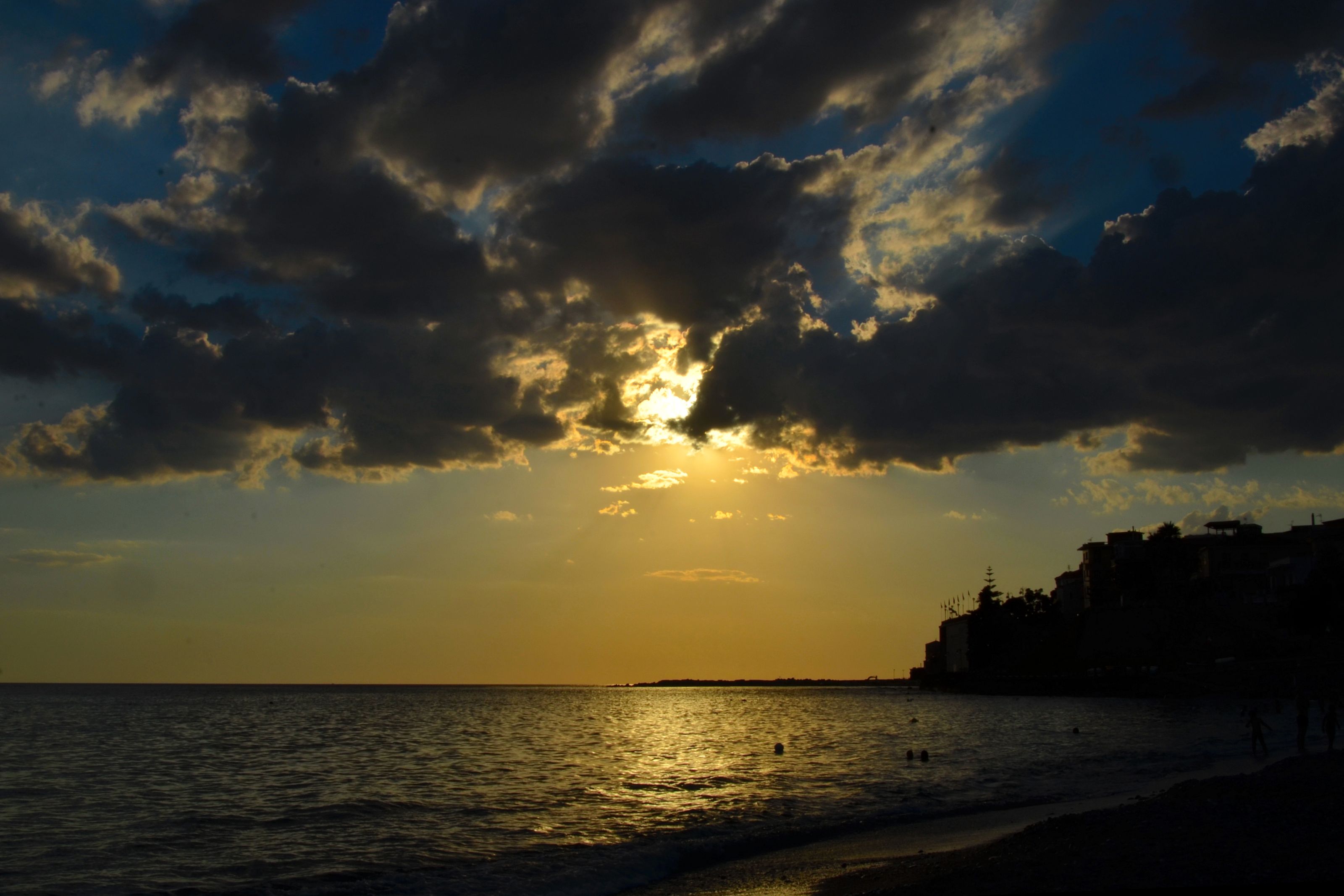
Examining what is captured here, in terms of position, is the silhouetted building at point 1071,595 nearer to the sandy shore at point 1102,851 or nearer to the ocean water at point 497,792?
the ocean water at point 497,792

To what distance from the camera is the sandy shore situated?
15180mm

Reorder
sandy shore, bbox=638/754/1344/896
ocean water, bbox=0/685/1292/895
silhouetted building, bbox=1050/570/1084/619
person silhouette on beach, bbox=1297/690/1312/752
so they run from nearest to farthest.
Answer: sandy shore, bbox=638/754/1344/896, ocean water, bbox=0/685/1292/895, person silhouette on beach, bbox=1297/690/1312/752, silhouetted building, bbox=1050/570/1084/619

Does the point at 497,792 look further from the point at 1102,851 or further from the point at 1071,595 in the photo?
the point at 1071,595

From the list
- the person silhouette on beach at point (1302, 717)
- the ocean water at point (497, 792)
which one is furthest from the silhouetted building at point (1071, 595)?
the person silhouette on beach at point (1302, 717)

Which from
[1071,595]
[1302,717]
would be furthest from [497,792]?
[1071,595]

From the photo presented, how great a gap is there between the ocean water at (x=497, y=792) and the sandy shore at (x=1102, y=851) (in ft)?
9.01

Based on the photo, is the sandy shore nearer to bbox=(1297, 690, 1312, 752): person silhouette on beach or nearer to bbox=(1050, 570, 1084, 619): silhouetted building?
bbox=(1297, 690, 1312, 752): person silhouette on beach

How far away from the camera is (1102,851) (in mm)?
17609

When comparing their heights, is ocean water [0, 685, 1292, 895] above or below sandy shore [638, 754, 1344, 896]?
below

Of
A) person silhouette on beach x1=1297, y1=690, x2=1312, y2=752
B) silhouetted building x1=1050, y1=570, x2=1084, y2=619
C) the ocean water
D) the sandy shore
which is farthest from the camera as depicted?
silhouetted building x1=1050, y1=570, x2=1084, y2=619

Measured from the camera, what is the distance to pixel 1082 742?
58469 millimetres

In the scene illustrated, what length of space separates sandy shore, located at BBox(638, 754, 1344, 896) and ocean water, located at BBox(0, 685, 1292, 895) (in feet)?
9.01

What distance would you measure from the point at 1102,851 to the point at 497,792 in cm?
2771

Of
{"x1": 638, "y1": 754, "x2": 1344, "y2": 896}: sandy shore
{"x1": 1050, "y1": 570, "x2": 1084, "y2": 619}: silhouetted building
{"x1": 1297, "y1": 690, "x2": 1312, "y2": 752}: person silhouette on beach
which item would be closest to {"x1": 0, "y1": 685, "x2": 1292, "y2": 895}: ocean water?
{"x1": 638, "y1": 754, "x2": 1344, "y2": 896}: sandy shore
